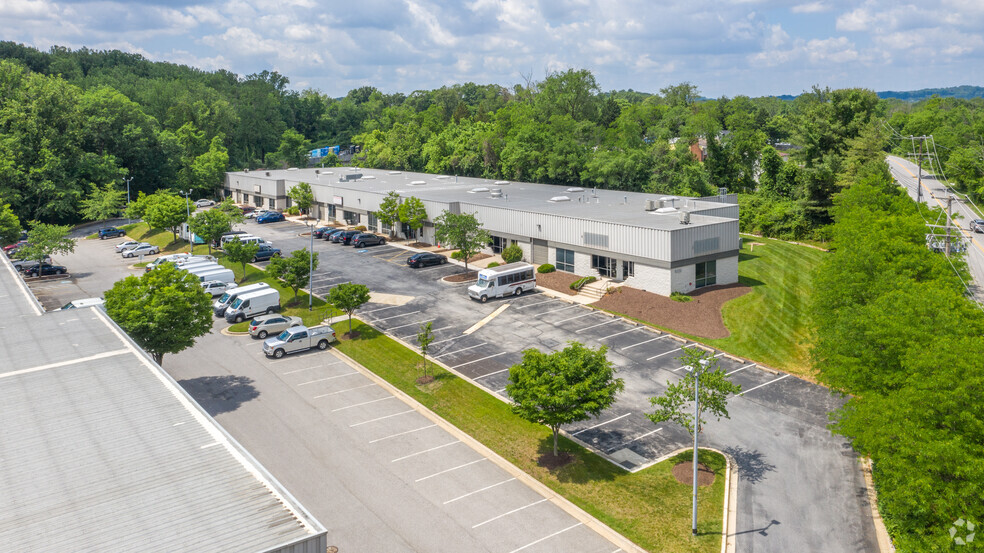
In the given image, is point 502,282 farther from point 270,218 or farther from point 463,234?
point 270,218

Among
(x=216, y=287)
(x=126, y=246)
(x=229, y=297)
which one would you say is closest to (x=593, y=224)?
(x=229, y=297)

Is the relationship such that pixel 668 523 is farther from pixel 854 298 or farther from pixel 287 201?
pixel 287 201

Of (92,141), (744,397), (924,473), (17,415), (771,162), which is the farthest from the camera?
(92,141)

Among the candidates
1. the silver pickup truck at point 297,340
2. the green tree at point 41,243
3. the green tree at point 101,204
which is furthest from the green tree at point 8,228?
the silver pickup truck at point 297,340

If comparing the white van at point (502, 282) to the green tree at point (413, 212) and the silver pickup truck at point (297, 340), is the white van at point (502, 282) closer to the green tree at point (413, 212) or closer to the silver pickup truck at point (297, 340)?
the silver pickup truck at point (297, 340)

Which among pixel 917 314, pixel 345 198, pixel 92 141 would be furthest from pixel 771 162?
pixel 92 141
